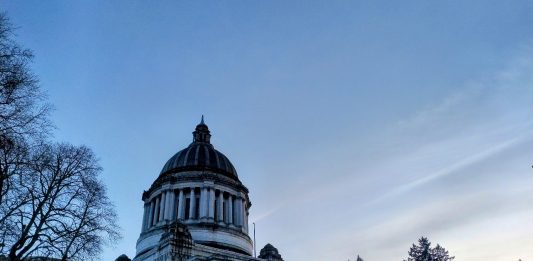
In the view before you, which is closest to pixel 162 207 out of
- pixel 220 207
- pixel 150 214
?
pixel 150 214

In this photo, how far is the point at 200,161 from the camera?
45938 mm

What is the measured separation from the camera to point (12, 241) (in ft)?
49.5

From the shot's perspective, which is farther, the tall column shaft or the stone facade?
the tall column shaft

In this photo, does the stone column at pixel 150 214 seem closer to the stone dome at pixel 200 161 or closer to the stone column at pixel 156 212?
the stone column at pixel 156 212

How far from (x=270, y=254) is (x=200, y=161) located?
1312 cm

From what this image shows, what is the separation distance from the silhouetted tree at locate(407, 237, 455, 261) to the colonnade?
2184cm

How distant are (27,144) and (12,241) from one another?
12.8 feet

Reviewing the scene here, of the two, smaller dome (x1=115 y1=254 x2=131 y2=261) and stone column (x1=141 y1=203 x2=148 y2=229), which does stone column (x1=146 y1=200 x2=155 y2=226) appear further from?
smaller dome (x1=115 y1=254 x2=131 y2=261)

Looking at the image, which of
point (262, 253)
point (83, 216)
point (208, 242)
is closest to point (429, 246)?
point (262, 253)

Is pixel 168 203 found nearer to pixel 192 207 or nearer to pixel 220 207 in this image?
pixel 192 207

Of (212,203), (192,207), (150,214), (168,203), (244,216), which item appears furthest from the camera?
(244,216)

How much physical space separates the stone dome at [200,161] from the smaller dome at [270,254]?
958 centimetres

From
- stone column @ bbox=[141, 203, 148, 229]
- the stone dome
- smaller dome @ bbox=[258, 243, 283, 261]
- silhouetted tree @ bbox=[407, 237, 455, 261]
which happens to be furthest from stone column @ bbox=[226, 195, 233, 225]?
silhouetted tree @ bbox=[407, 237, 455, 261]

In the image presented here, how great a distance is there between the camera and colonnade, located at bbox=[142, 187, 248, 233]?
41.4 meters
